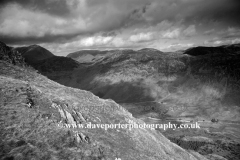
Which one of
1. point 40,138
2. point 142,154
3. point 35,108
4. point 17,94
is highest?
point 17,94

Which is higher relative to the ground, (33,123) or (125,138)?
(33,123)

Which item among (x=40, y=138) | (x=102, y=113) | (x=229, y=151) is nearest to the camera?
(x=40, y=138)

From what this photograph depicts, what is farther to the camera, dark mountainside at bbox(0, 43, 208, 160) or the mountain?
the mountain

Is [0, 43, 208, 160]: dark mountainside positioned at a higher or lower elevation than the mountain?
lower

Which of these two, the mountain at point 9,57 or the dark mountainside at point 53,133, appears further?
the mountain at point 9,57

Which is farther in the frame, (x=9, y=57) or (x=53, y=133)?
(x=9, y=57)

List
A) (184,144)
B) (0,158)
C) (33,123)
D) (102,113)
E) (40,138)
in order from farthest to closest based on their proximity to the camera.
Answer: (184,144), (102,113), (33,123), (40,138), (0,158)

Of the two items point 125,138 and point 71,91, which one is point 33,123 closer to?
point 125,138

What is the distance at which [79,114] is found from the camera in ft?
143

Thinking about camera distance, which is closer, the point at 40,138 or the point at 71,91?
the point at 40,138

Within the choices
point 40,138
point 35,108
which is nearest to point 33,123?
point 40,138

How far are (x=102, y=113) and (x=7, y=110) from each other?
27871 millimetres

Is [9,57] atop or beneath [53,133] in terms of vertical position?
atop

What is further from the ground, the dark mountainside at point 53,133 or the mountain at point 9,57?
the mountain at point 9,57
